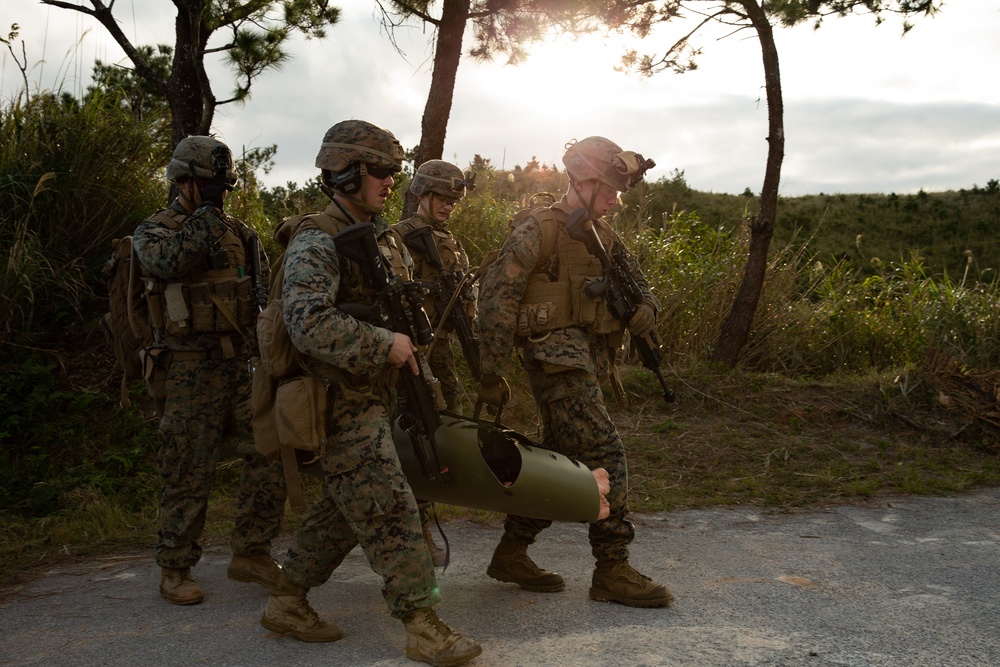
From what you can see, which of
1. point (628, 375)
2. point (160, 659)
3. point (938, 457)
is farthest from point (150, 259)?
point (938, 457)

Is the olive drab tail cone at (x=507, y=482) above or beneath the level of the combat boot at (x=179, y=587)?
above

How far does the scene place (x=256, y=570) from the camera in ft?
14.2

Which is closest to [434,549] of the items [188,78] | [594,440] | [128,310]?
[594,440]

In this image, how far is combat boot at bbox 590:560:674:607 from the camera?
3928mm

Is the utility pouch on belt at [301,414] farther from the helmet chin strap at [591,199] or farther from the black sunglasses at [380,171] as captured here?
the helmet chin strap at [591,199]

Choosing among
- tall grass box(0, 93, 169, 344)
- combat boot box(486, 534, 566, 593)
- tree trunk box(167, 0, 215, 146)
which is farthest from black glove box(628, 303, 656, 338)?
tree trunk box(167, 0, 215, 146)

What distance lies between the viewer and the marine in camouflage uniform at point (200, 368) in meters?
4.15

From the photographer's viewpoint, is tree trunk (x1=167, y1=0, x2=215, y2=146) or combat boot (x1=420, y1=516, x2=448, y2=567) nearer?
combat boot (x1=420, y1=516, x2=448, y2=567)

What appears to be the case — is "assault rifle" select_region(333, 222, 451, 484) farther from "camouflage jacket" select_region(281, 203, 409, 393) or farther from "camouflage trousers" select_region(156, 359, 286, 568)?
"camouflage trousers" select_region(156, 359, 286, 568)

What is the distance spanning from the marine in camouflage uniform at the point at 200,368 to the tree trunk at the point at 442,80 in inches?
154

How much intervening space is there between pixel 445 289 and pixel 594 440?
145 cm

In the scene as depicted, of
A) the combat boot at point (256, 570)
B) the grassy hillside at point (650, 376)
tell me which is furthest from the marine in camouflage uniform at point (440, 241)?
the combat boot at point (256, 570)

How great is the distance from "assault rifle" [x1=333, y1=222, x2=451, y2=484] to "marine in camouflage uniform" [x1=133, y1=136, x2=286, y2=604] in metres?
1.13

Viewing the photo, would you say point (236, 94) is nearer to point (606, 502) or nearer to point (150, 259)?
point (150, 259)
